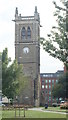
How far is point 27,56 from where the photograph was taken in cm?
8625

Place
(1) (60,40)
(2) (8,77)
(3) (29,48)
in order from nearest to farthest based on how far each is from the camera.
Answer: (1) (60,40), (2) (8,77), (3) (29,48)

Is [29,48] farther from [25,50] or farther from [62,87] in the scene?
[62,87]

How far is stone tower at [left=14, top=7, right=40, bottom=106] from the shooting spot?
85.5 meters

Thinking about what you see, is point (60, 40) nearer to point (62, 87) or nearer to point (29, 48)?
point (62, 87)

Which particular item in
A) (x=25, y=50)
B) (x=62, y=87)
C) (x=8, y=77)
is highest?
(x=25, y=50)

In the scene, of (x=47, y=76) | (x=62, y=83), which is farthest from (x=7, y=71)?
(x=47, y=76)

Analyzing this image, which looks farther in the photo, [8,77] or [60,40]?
[8,77]

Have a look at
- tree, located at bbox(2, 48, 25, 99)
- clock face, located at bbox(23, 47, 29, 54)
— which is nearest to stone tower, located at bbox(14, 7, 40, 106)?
clock face, located at bbox(23, 47, 29, 54)

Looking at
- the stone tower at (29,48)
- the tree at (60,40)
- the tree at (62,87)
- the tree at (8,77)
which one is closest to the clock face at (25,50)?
the stone tower at (29,48)

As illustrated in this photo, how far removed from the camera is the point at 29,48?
8675 cm

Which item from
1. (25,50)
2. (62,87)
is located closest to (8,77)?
(62,87)

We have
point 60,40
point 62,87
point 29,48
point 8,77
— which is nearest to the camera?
point 60,40

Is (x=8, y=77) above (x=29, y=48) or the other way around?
→ the other way around

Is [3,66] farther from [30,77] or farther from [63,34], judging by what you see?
[30,77]
